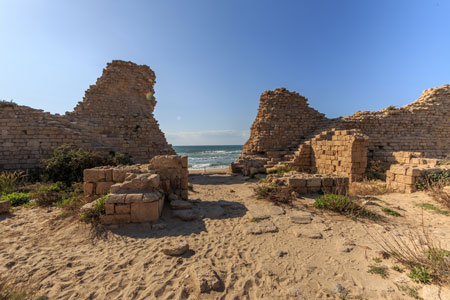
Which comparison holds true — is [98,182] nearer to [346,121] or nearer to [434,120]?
[346,121]

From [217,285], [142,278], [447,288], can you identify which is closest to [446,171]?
[447,288]

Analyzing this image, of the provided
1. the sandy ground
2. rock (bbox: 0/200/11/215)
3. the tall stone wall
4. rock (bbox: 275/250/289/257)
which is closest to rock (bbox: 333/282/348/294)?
the sandy ground

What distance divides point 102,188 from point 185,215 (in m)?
2.64

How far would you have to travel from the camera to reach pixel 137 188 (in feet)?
15.9

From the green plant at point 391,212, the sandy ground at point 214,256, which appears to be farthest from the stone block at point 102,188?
the green plant at point 391,212

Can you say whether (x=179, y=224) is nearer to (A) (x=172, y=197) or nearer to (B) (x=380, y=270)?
(A) (x=172, y=197)

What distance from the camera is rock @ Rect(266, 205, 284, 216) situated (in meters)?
5.20

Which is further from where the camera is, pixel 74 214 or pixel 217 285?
pixel 74 214

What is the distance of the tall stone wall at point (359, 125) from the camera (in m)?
14.8

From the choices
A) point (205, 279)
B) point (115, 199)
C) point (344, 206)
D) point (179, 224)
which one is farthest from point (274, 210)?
point (115, 199)

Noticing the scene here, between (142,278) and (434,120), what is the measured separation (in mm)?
23014

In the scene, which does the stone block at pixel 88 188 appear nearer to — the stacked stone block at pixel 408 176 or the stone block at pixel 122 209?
the stone block at pixel 122 209

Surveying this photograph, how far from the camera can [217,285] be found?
2520 mm

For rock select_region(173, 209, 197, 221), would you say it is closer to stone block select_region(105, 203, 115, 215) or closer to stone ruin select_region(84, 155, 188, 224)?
stone ruin select_region(84, 155, 188, 224)
